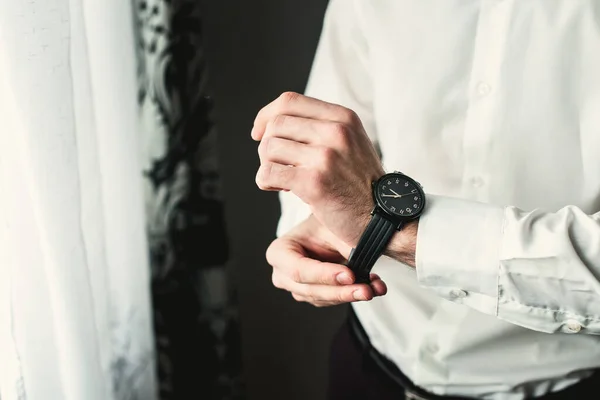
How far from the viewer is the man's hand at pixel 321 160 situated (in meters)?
0.68

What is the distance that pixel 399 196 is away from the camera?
714 mm

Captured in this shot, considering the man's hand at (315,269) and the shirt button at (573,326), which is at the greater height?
the man's hand at (315,269)

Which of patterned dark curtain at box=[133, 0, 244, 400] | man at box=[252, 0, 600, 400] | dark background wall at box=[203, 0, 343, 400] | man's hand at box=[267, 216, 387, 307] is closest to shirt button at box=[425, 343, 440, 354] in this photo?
man at box=[252, 0, 600, 400]

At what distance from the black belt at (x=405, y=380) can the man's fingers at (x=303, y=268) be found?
0.24 meters

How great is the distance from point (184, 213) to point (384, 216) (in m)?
0.54

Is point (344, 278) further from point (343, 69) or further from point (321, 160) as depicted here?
point (343, 69)

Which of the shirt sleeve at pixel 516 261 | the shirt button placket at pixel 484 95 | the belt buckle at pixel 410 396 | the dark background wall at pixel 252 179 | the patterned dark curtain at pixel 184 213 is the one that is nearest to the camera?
the shirt sleeve at pixel 516 261

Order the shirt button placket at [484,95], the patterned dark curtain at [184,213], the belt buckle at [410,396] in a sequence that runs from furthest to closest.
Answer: the patterned dark curtain at [184,213]
the belt buckle at [410,396]
the shirt button placket at [484,95]

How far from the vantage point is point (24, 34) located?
0.67 meters

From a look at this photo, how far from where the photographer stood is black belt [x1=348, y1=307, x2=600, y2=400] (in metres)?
0.88

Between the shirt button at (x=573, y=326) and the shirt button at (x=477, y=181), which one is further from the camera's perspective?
the shirt button at (x=477, y=181)

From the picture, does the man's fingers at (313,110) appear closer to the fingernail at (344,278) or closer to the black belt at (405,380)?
the fingernail at (344,278)

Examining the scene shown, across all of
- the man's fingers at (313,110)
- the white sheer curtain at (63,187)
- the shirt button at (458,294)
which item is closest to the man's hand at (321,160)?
the man's fingers at (313,110)

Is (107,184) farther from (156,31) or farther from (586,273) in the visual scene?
(586,273)
